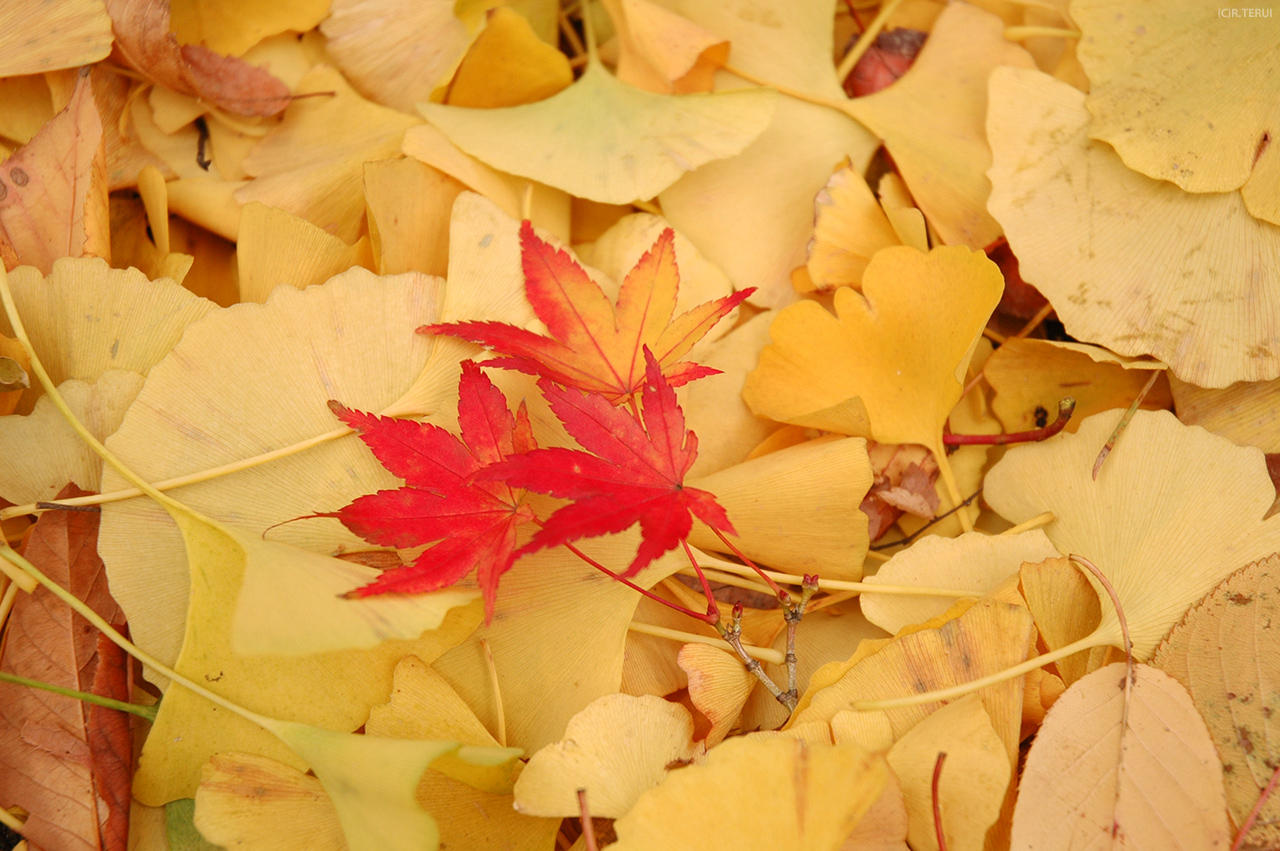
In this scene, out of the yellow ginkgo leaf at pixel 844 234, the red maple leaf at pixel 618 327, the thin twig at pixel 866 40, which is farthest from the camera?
the thin twig at pixel 866 40

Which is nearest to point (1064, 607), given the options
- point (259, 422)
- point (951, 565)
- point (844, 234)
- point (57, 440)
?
point (951, 565)

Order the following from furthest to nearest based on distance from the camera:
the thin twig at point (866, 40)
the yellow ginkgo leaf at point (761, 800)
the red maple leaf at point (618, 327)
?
the thin twig at point (866, 40), the red maple leaf at point (618, 327), the yellow ginkgo leaf at point (761, 800)

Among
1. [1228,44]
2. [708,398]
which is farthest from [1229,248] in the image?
[708,398]

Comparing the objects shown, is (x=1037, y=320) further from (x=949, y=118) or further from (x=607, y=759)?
(x=607, y=759)

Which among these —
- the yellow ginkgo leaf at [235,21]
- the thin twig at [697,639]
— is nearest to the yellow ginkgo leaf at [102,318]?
the yellow ginkgo leaf at [235,21]

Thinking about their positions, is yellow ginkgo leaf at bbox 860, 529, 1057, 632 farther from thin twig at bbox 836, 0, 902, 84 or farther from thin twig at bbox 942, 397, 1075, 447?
thin twig at bbox 836, 0, 902, 84

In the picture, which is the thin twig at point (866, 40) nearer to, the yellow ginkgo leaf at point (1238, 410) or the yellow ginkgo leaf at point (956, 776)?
the yellow ginkgo leaf at point (1238, 410)

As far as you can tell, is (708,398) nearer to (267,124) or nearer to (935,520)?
(935,520)
